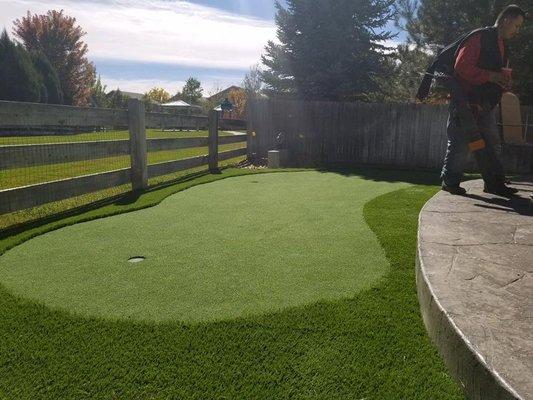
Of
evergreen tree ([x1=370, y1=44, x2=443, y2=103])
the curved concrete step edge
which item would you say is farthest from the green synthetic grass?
evergreen tree ([x1=370, y1=44, x2=443, y2=103])

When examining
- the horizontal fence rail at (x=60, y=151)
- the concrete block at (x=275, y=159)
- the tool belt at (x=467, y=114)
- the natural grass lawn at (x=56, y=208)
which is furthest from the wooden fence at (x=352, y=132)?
the natural grass lawn at (x=56, y=208)

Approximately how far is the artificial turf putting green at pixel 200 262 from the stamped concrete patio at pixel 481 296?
0.45m

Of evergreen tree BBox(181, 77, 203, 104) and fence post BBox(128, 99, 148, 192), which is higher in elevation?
evergreen tree BBox(181, 77, 203, 104)

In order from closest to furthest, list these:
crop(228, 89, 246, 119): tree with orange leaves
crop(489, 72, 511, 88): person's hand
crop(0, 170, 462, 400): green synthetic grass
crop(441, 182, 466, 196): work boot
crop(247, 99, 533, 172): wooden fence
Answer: crop(0, 170, 462, 400): green synthetic grass, crop(489, 72, 511, 88): person's hand, crop(441, 182, 466, 196): work boot, crop(247, 99, 533, 172): wooden fence, crop(228, 89, 246, 119): tree with orange leaves

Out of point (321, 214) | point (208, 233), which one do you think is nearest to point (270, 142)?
point (321, 214)

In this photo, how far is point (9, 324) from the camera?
203 cm

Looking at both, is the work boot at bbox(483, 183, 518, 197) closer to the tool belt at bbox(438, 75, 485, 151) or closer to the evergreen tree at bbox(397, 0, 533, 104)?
the tool belt at bbox(438, 75, 485, 151)

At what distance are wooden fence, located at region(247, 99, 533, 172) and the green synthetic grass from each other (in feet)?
27.6

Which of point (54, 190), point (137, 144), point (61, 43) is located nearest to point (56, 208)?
point (54, 190)

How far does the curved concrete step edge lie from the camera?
1259mm

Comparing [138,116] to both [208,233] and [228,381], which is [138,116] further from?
[228,381]

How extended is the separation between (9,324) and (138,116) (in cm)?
435

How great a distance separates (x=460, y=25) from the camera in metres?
12.0

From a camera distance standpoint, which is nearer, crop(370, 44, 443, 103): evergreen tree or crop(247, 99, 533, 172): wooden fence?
crop(247, 99, 533, 172): wooden fence
